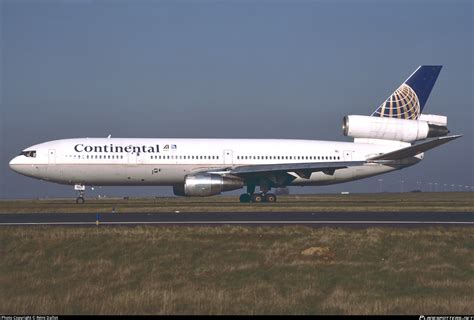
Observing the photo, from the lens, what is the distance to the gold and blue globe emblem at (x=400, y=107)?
56.9m

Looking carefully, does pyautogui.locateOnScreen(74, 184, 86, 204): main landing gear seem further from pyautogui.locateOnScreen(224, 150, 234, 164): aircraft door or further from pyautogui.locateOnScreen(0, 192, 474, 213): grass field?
pyautogui.locateOnScreen(224, 150, 234, 164): aircraft door

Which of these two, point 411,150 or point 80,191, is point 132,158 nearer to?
point 80,191

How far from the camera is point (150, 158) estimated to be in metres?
51.0

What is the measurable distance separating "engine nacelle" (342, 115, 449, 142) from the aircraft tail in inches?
33.6

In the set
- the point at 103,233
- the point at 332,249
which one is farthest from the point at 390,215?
the point at 103,233

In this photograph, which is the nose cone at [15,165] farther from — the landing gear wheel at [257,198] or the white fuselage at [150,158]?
the landing gear wheel at [257,198]

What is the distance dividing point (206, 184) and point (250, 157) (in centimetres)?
649

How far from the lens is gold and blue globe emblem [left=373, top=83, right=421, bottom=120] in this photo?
5688 centimetres

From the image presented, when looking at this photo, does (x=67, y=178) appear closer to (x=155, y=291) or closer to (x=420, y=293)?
(x=155, y=291)

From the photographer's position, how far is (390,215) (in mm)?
36188

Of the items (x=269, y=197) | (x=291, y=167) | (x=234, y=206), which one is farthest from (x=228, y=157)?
(x=234, y=206)

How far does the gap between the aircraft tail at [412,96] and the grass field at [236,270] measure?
98.8 ft

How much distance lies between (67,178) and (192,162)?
28.9 ft

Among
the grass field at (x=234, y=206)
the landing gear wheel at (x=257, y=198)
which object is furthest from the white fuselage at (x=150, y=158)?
the landing gear wheel at (x=257, y=198)
